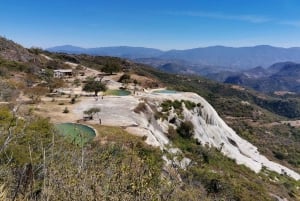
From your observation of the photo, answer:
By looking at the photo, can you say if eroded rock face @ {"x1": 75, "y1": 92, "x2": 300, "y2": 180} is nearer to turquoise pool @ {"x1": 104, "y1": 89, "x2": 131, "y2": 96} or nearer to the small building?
Answer: turquoise pool @ {"x1": 104, "y1": 89, "x2": 131, "y2": 96}

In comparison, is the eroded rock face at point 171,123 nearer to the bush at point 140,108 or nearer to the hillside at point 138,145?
the hillside at point 138,145

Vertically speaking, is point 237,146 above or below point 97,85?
below

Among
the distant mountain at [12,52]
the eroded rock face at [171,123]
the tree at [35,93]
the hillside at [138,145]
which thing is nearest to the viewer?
the hillside at [138,145]

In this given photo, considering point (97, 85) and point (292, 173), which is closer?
point (97, 85)

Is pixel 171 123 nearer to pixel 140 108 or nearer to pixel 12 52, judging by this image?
pixel 140 108

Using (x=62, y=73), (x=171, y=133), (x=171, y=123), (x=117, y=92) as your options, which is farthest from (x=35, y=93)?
(x=62, y=73)

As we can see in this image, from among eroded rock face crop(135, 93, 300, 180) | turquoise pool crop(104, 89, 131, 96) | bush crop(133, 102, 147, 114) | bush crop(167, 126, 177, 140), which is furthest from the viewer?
turquoise pool crop(104, 89, 131, 96)

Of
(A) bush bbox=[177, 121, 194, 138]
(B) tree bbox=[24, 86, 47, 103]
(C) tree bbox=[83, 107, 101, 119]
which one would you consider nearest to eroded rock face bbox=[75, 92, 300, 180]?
(A) bush bbox=[177, 121, 194, 138]

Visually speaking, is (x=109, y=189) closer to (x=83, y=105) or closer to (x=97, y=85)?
(x=83, y=105)

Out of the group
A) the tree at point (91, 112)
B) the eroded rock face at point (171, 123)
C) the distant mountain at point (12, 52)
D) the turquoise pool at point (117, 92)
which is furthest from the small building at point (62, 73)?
the tree at point (91, 112)

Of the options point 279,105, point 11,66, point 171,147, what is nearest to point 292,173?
point 171,147

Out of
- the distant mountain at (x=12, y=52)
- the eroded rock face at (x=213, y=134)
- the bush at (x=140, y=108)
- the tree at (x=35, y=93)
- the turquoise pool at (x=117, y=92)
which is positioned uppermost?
the distant mountain at (x=12, y=52)
